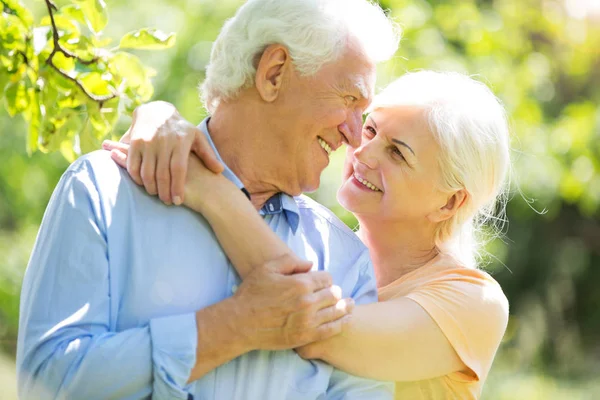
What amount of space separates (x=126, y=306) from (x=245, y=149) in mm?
549

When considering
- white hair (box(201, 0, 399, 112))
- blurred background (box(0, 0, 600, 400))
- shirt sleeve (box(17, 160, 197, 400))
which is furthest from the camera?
blurred background (box(0, 0, 600, 400))

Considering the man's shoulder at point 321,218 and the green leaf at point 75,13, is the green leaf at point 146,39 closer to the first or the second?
the green leaf at point 75,13

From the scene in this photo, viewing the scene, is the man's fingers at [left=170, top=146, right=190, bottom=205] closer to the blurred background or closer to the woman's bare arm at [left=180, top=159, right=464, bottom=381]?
the woman's bare arm at [left=180, top=159, right=464, bottom=381]

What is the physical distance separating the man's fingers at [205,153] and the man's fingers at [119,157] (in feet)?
0.58

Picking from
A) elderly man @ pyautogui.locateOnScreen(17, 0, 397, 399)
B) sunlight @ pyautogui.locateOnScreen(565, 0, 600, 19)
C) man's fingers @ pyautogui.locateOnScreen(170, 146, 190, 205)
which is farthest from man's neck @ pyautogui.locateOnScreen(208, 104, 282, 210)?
sunlight @ pyautogui.locateOnScreen(565, 0, 600, 19)

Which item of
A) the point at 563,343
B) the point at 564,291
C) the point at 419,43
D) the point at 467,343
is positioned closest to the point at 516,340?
the point at 563,343

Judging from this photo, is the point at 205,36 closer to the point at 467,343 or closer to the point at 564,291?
the point at 467,343

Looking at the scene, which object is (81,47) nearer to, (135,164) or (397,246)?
(135,164)

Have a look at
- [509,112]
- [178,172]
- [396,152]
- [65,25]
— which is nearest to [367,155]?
[396,152]

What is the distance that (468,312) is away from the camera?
240cm

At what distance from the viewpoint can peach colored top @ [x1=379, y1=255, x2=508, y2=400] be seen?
2.37 meters

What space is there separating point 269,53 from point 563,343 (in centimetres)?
931

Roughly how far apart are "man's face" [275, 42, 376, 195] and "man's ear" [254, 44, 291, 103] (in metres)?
0.03

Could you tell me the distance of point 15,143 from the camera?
22.5 ft
